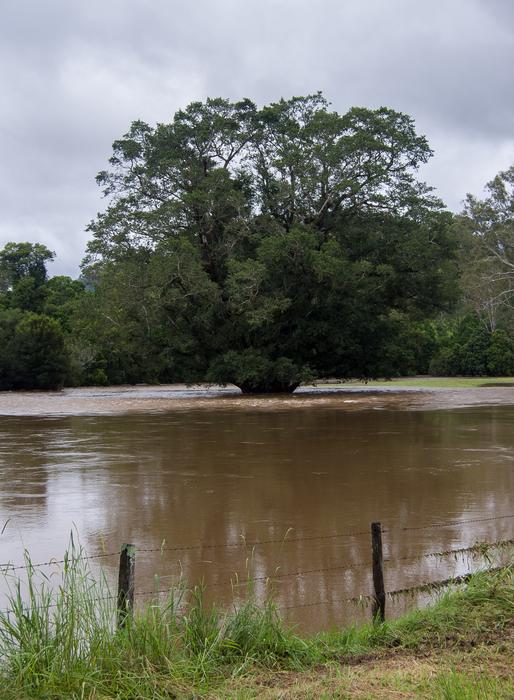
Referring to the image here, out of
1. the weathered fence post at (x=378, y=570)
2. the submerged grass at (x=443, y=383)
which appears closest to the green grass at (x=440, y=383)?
the submerged grass at (x=443, y=383)

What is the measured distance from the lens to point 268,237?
4062cm

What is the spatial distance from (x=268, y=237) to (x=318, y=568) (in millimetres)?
33131

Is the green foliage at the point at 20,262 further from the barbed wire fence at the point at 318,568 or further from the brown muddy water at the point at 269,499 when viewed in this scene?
the barbed wire fence at the point at 318,568

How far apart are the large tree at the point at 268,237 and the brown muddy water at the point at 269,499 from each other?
614 inches

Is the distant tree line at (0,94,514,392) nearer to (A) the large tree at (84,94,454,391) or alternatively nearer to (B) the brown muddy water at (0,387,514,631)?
(A) the large tree at (84,94,454,391)

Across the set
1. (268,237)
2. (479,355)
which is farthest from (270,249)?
(479,355)

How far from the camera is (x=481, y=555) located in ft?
28.3

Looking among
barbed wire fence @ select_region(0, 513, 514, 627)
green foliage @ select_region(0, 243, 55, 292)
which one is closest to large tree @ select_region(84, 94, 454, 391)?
barbed wire fence @ select_region(0, 513, 514, 627)

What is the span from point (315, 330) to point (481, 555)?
34142 mm

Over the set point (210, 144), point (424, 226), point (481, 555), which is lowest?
point (481, 555)

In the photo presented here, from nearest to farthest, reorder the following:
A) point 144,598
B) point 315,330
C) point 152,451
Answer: point 144,598, point 152,451, point 315,330

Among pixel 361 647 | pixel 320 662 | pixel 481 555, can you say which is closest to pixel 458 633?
pixel 361 647

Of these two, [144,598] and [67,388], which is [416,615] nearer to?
[144,598]

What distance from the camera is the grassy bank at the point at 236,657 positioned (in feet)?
16.4
